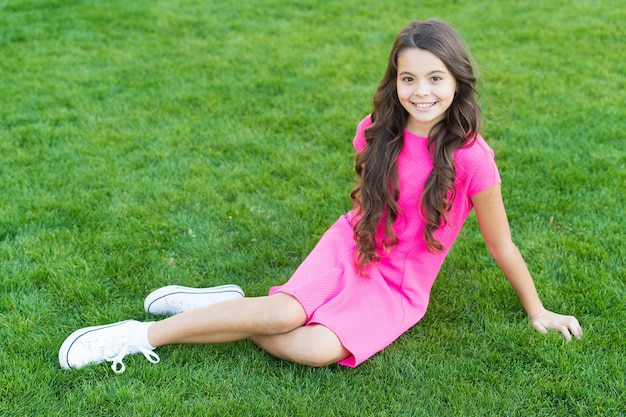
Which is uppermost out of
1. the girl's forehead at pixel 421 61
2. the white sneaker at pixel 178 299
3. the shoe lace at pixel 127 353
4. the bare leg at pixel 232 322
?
the girl's forehead at pixel 421 61

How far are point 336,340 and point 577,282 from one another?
1213mm

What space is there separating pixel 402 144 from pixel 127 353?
1.38 m

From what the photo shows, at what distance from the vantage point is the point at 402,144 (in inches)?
103

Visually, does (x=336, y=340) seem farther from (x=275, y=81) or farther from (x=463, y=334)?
(x=275, y=81)

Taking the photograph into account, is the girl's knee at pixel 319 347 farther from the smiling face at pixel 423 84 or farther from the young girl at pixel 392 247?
the smiling face at pixel 423 84

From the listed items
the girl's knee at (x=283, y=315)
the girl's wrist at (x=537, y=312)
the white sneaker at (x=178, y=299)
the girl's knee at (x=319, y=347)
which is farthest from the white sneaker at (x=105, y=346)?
the girl's wrist at (x=537, y=312)

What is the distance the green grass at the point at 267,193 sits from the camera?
8.23 ft

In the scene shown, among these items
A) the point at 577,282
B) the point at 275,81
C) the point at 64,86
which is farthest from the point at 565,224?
the point at 64,86

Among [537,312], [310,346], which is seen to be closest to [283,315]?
[310,346]

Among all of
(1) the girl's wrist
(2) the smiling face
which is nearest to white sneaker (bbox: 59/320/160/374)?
(2) the smiling face

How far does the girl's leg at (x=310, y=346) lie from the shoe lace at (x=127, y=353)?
0.48 metres

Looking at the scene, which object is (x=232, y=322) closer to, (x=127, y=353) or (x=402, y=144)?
(x=127, y=353)

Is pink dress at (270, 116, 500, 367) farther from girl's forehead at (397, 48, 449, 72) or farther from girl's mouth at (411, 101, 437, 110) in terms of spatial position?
girl's forehead at (397, 48, 449, 72)

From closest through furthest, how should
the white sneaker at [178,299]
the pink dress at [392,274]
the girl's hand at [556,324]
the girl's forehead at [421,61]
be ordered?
the girl's forehead at [421,61] < the pink dress at [392,274] < the girl's hand at [556,324] < the white sneaker at [178,299]
